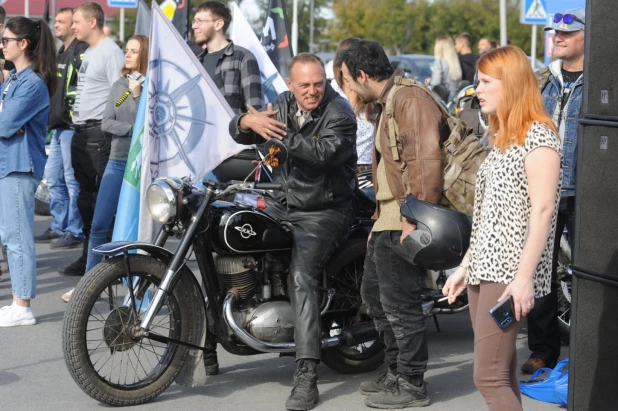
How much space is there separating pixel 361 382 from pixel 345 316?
396 mm

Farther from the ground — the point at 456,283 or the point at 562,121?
the point at 562,121

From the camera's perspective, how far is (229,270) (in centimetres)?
576

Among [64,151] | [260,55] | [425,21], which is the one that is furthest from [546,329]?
[425,21]

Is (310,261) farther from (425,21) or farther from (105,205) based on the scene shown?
(425,21)

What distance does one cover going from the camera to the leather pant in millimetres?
5668

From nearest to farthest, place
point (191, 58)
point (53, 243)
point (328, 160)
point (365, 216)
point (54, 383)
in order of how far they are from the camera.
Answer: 1. point (328, 160)
2. point (54, 383)
3. point (365, 216)
4. point (191, 58)
5. point (53, 243)

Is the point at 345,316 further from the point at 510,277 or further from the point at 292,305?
the point at 510,277

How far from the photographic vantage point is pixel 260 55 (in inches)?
369

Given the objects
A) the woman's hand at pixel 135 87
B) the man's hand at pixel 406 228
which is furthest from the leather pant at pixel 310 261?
the woman's hand at pixel 135 87

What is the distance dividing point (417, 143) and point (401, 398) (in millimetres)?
1400

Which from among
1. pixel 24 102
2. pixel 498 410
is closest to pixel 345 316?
pixel 498 410

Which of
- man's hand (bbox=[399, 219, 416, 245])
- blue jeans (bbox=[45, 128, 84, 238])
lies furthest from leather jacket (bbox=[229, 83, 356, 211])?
blue jeans (bbox=[45, 128, 84, 238])

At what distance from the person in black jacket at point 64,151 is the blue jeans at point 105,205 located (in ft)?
6.10

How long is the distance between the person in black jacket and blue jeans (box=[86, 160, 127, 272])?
1860 millimetres
